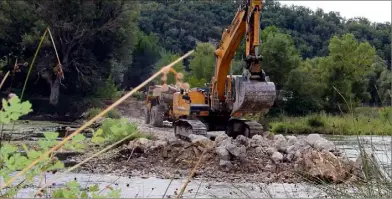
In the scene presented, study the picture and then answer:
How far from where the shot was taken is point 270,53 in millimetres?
39094

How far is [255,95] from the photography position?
13094mm

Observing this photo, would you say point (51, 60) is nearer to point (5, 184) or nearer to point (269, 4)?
point (5, 184)

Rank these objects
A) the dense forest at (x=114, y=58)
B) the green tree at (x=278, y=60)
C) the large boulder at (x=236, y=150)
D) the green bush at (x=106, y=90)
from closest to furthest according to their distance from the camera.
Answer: the large boulder at (x=236, y=150) → the dense forest at (x=114, y=58) → the green bush at (x=106, y=90) → the green tree at (x=278, y=60)

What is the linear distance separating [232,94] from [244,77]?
6.53ft

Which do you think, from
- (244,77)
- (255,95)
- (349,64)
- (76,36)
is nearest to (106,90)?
(76,36)

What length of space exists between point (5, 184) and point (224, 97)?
14.2 meters

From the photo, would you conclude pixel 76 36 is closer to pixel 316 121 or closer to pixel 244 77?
pixel 316 121

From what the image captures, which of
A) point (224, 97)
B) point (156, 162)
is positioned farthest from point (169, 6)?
point (156, 162)

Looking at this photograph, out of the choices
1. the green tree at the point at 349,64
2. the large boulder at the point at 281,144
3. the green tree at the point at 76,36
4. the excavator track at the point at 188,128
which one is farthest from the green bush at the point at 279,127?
the green tree at the point at 349,64

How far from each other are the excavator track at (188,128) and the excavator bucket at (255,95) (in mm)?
1603

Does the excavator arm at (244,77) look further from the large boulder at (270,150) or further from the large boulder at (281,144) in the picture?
the large boulder at (270,150)

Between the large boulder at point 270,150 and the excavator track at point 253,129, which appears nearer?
the large boulder at point 270,150

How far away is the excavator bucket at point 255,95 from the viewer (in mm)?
13109

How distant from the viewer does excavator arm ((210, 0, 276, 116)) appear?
13.2 m
